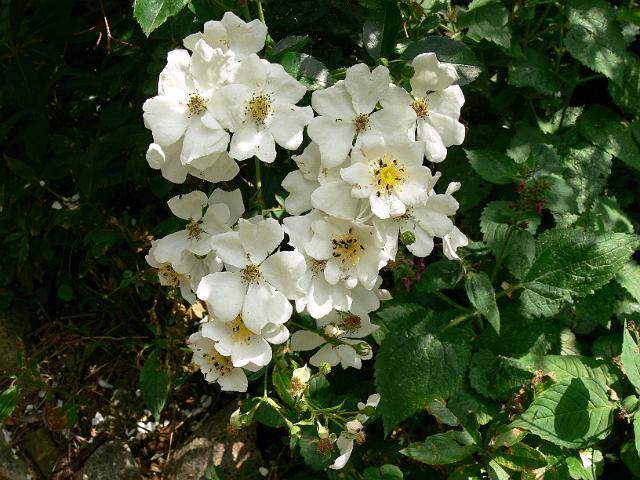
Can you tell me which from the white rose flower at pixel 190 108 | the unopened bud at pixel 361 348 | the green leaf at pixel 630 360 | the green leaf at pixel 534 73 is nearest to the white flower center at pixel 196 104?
the white rose flower at pixel 190 108

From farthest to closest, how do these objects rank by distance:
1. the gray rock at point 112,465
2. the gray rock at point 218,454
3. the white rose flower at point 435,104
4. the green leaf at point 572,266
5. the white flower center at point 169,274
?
the gray rock at point 112,465
the gray rock at point 218,454
the green leaf at point 572,266
the white flower center at point 169,274
the white rose flower at point 435,104

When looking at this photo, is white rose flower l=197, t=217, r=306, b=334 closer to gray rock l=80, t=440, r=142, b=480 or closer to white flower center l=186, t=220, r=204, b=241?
white flower center l=186, t=220, r=204, b=241

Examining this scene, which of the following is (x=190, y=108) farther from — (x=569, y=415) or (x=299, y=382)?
(x=569, y=415)

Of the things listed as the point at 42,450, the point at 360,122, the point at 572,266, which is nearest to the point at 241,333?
the point at 360,122

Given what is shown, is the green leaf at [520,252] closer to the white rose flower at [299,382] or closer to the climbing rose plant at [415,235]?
the climbing rose plant at [415,235]

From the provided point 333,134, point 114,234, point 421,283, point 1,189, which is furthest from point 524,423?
point 1,189
